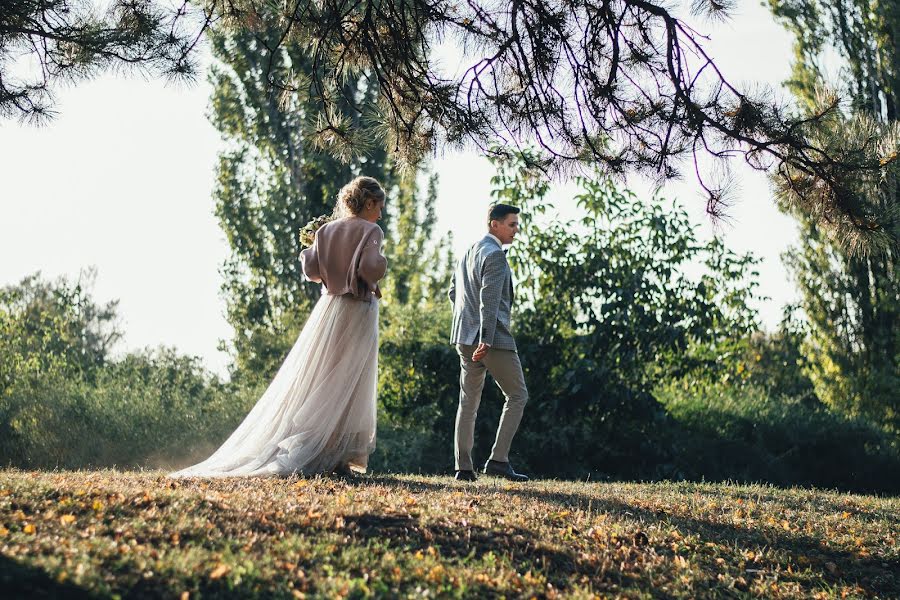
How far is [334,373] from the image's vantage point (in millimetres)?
7223

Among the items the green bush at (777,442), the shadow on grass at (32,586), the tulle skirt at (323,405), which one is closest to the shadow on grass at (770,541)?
the tulle skirt at (323,405)

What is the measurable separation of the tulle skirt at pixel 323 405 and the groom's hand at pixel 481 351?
857 mm

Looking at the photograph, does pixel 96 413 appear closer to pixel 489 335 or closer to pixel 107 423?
pixel 107 423

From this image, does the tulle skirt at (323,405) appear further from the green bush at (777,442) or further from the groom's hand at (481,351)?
the green bush at (777,442)

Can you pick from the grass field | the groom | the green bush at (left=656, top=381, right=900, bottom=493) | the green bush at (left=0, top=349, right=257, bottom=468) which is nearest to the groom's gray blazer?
the groom

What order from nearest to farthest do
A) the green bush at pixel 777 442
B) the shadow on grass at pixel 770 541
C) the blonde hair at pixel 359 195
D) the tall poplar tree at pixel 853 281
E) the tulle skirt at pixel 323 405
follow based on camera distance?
the shadow on grass at pixel 770 541
the tulle skirt at pixel 323 405
the blonde hair at pixel 359 195
the green bush at pixel 777 442
the tall poplar tree at pixel 853 281

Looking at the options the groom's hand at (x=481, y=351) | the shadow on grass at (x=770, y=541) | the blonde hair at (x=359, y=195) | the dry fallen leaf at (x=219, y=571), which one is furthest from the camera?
the groom's hand at (x=481, y=351)

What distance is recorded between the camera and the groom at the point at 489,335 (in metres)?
7.65

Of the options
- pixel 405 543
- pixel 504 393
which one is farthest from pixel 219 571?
pixel 504 393

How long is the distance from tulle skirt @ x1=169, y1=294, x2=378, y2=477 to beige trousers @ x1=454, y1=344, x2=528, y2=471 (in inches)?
36.8

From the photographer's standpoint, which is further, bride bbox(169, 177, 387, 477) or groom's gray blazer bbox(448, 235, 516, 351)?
groom's gray blazer bbox(448, 235, 516, 351)

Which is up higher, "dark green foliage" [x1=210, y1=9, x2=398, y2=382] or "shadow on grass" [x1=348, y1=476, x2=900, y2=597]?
"dark green foliage" [x1=210, y1=9, x2=398, y2=382]

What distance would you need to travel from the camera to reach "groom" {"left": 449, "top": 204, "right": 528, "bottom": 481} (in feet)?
25.1

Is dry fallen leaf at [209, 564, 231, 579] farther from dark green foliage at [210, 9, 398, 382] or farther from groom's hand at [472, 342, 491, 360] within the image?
dark green foliage at [210, 9, 398, 382]
